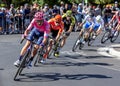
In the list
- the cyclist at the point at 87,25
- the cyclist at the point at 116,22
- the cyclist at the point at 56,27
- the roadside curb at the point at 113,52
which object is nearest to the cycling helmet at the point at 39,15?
the cyclist at the point at 56,27

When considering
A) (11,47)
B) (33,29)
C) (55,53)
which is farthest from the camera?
(11,47)

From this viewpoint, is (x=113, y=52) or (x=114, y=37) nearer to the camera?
(x=113, y=52)

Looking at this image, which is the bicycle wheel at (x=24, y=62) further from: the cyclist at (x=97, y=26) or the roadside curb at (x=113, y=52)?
the cyclist at (x=97, y=26)

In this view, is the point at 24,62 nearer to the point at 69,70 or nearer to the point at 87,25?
the point at 69,70

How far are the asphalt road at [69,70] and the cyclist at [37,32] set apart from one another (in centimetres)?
68

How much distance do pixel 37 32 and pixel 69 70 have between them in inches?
59.1

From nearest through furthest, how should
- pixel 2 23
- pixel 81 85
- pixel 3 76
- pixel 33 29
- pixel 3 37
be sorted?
1. pixel 81 85
2. pixel 3 76
3. pixel 33 29
4. pixel 3 37
5. pixel 2 23

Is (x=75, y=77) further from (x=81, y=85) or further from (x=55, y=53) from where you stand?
(x=55, y=53)

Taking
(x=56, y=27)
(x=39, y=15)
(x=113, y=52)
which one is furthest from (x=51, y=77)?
(x=113, y=52)

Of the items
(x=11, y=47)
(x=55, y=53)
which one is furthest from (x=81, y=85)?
(x=11, y=47)

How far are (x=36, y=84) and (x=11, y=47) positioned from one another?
848 centimetres

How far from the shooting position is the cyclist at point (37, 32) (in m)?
12.0

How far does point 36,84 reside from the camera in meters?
10.9

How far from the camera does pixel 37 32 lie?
1282 cm
